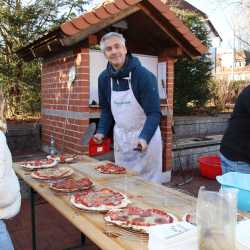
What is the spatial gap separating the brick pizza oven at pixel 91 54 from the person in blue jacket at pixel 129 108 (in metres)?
1.19

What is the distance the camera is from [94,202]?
2115 millimetres

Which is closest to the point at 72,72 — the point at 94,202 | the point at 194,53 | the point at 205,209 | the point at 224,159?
the point at 194,53

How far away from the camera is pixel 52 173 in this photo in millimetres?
2918

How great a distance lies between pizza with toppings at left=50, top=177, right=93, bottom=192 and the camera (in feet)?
7.93

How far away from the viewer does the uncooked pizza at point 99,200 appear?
6.68ft

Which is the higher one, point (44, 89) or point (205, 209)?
point (44, 89)

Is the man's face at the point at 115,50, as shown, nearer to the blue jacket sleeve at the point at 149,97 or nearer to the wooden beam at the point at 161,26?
the blue jacket sleeve at the point at 149,97

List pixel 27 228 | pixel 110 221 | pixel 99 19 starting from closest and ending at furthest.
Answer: pixel 110 221 → pixel 27 228 → pixel 99 19

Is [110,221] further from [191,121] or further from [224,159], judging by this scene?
[191,121]

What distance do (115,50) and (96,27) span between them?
1.98 m

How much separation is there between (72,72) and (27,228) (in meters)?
2.37

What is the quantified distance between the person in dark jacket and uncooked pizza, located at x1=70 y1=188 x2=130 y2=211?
3.47 ft

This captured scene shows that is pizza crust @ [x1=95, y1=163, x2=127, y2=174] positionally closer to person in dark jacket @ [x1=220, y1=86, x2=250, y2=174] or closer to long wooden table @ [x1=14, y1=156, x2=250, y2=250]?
long wooden table @ [x1=14, y1=156, x2=250, y2=250]

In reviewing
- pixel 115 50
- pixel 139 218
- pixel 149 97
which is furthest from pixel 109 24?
pixel 139 218
